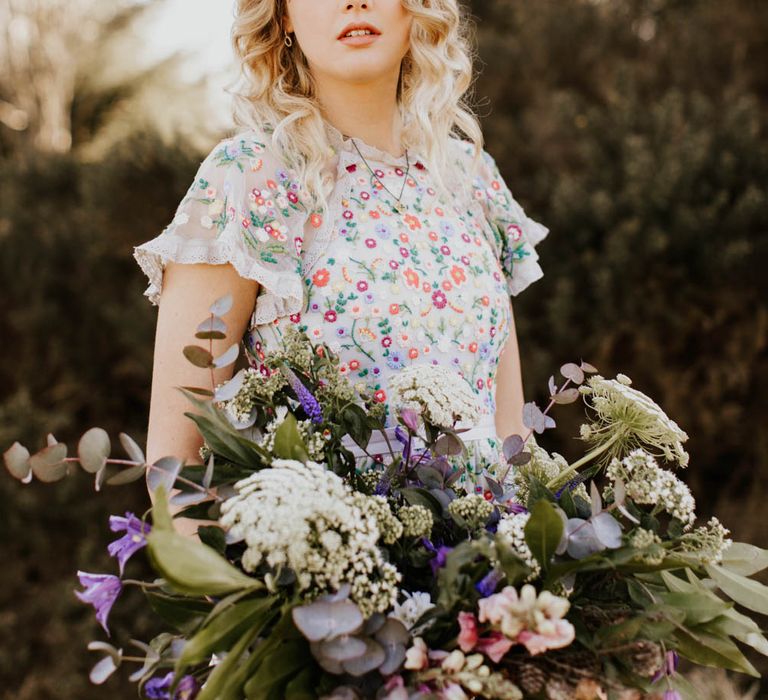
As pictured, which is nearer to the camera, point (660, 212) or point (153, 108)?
point (660, 212)

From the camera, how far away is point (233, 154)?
1.74 m

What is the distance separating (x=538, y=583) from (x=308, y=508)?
337 millimetres

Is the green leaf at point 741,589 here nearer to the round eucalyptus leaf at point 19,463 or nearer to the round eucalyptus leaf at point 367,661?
the round eucalyptus leaf at point 367,661

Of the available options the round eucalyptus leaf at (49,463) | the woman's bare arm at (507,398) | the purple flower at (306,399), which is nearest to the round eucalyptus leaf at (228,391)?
the purple flower at (306,399)

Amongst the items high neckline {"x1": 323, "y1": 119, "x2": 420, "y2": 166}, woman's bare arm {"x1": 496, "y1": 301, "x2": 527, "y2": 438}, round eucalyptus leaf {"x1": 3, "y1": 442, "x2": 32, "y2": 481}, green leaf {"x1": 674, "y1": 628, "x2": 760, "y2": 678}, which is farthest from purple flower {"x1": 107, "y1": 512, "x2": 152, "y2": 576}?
woman's bare arm {"x1": 496, "y1": 301, "x2": 527, "y2": 438}

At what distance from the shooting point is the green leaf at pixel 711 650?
130 centimetres

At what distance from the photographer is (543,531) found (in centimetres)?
119

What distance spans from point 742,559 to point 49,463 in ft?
3.31

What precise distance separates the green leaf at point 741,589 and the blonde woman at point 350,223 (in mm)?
584

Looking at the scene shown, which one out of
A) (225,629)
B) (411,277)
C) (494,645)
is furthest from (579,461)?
(225,629)

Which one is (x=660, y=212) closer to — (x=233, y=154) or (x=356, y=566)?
(x=233, y=154)

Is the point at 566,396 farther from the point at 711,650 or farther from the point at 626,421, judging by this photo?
the point at 711,650

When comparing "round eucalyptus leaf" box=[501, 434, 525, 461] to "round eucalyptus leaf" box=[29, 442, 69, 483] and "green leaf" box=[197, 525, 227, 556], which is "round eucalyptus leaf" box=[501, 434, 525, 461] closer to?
"green leaf" box=[197, 525, 227, 556]

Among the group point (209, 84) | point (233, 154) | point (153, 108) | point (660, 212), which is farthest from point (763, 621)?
point (153, 108)
